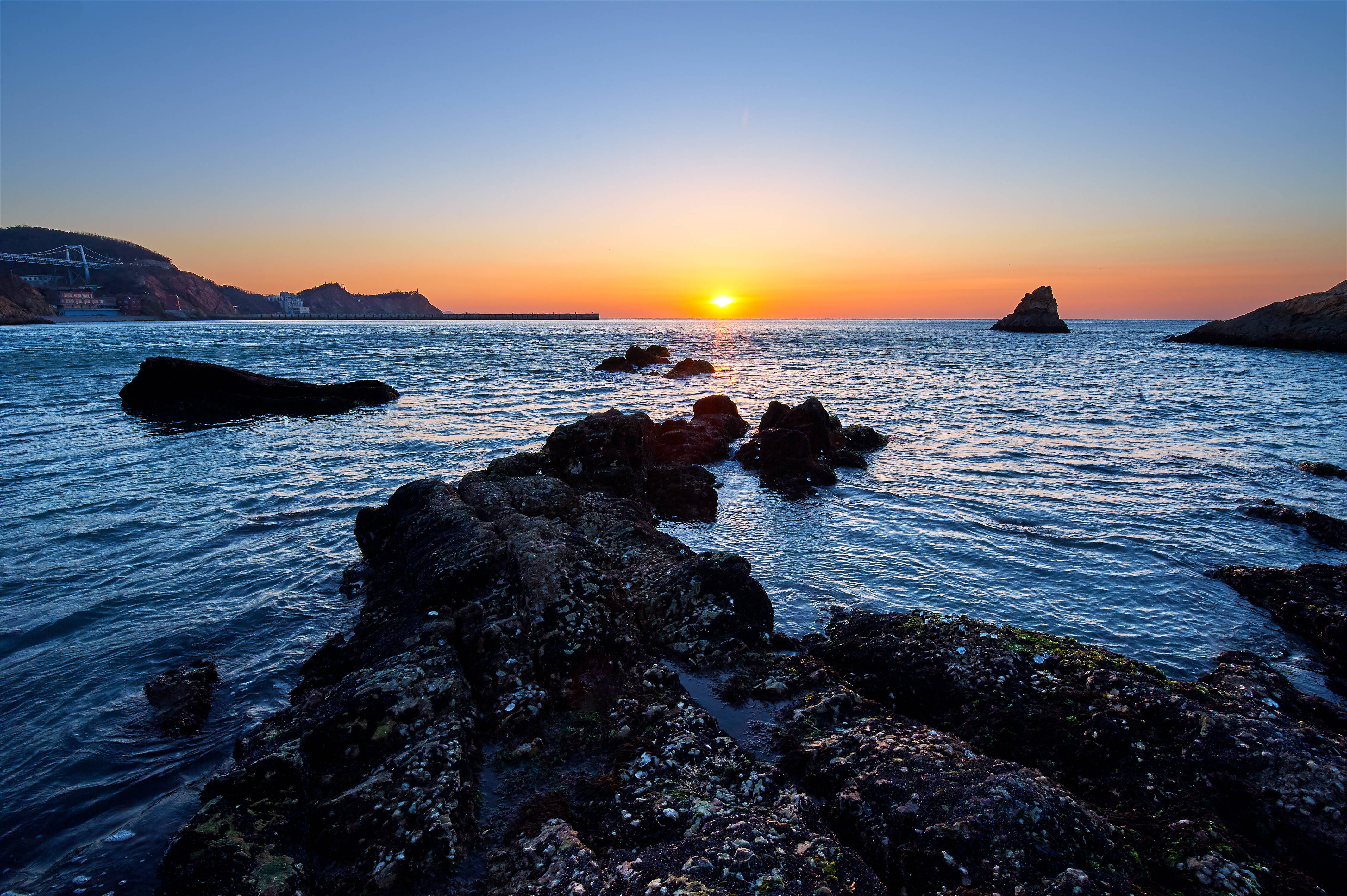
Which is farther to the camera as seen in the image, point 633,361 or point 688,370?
point 633,361

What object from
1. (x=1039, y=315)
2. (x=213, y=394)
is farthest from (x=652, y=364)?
(x=1039, y=315)

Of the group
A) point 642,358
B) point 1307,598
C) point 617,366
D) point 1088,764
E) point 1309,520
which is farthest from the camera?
point 642,358

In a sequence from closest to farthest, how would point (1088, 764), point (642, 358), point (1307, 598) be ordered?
point (1088, 764)
point (1307, 598)
point (642, 358)

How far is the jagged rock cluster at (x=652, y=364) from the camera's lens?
42.8 m

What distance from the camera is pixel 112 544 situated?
10516mm

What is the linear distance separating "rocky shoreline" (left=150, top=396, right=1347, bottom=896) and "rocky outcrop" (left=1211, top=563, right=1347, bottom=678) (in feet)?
4.23

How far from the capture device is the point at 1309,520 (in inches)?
433

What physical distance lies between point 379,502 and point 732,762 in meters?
11.5

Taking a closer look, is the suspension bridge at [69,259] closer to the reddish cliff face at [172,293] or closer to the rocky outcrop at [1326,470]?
the reddish cliff face at [172,293]

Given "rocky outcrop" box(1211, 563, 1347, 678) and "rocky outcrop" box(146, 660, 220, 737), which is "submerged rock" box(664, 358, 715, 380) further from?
"rocky outcrop" box(146, 660, 220, 737)

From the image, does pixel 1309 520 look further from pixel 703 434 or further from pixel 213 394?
pixel 213 394

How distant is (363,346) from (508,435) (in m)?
65.0

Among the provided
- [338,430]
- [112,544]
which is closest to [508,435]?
[338,430]

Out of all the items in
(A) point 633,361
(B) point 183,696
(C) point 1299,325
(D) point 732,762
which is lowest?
(B) point 183,696
